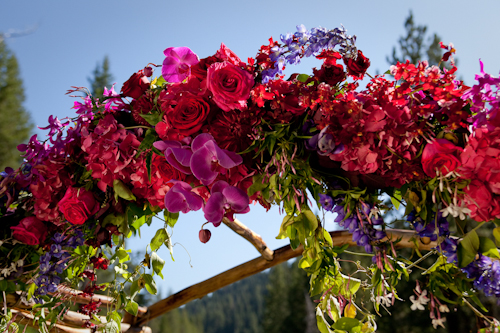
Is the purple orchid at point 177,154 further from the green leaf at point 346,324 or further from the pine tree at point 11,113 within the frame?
the pine tree at point 11,113

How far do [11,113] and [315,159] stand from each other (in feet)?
61.5

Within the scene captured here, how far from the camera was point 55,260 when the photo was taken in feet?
4.25

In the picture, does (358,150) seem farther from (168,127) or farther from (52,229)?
(52,229)

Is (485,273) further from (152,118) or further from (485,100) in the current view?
(152,118)

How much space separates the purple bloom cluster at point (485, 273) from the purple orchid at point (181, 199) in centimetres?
64

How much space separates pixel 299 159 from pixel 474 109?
0.37m

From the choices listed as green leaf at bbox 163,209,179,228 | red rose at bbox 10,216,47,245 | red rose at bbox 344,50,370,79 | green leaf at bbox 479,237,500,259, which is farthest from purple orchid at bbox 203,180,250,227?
red rose at bbox 10,216,47,245

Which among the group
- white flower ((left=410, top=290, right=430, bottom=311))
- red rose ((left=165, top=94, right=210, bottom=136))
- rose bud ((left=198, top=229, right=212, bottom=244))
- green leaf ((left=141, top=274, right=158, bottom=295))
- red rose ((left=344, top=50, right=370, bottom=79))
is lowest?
white flower ((left=410, top=290, right=430, bottom=311))

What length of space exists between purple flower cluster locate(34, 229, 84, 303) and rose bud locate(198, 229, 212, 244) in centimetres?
57

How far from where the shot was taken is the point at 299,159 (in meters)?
0.82

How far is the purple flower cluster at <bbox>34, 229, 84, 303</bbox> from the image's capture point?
4.09 ft

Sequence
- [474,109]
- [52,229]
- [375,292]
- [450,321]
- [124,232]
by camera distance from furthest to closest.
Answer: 1. [450,321]
2. [52,229]
3. [124,232]
4. [375,292]
5. [474,109]

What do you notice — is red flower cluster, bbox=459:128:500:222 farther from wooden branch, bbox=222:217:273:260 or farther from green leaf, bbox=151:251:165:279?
wooden branch, bbox=222:217:273:260

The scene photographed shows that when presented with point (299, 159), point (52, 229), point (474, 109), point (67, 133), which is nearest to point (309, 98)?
point (299, 159)
